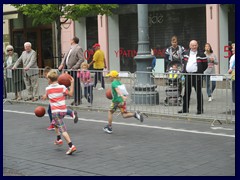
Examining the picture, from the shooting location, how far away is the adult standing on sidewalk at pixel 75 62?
43.0ft

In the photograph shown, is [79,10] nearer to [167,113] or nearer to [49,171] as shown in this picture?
[167,113]

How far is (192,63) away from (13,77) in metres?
6.15

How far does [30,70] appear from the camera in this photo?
14281mm

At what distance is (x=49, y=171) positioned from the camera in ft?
21.5

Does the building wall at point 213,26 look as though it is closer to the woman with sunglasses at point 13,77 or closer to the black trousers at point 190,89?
the black trousers at point 190,89

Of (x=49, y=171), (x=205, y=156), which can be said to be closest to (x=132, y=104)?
(x=205, y=156)

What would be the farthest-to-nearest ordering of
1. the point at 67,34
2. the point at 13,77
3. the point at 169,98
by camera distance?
1. the point at 67,34
2. the point at 13,77
3. the point at 169,98

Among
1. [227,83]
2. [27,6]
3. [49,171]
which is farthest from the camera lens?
[27,6]

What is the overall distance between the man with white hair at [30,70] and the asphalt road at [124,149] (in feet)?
10.6

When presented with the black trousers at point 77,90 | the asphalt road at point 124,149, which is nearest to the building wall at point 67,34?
the black trousers at point 77,90

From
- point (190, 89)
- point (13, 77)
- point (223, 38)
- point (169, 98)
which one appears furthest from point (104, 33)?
point (190, 89)

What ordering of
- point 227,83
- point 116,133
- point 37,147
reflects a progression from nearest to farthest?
point 37,147 < point 116,133 < point 227,83

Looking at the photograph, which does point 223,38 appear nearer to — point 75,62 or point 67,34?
point 75,62

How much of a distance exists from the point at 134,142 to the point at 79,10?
30.6 feet
